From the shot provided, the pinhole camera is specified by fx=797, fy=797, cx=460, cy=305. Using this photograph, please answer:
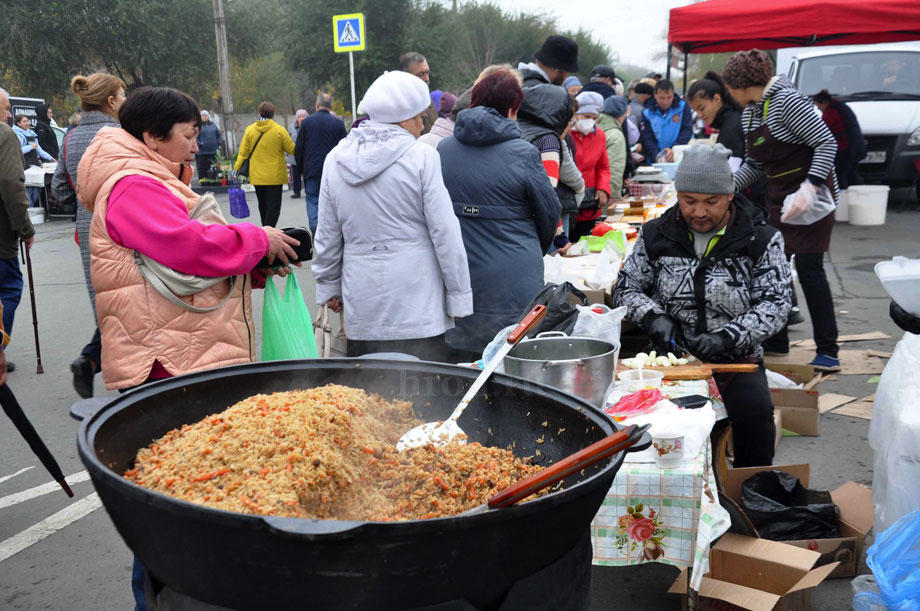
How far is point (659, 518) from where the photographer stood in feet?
8.00

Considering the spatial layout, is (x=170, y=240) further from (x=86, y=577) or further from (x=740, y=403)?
(x=740, y=403)

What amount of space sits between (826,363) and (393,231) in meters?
3.55

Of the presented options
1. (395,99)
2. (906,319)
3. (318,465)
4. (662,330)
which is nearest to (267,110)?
(395,99)

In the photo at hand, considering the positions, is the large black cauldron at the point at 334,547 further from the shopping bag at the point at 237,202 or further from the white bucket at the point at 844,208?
the white bucket at the point at 844,208

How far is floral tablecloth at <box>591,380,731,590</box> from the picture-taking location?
2410 mm

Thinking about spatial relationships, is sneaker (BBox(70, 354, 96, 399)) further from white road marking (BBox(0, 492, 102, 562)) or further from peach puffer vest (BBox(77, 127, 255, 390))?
peach puffer vest (BBox(77, 127, 255, 390))

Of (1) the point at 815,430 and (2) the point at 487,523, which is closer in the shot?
(2) the point at 487,523

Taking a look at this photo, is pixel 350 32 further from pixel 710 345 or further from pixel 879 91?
pixel 710 345

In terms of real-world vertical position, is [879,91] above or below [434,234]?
above

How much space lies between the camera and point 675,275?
12.0 feet

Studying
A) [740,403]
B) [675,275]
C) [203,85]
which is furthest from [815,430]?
[203,85]

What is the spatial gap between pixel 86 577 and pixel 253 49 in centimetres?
3567

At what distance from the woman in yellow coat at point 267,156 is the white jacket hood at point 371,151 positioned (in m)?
8.00

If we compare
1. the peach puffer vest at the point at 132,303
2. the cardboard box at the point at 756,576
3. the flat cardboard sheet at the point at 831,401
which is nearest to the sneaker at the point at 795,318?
the flat cardboard sheet at the point at 831,401
